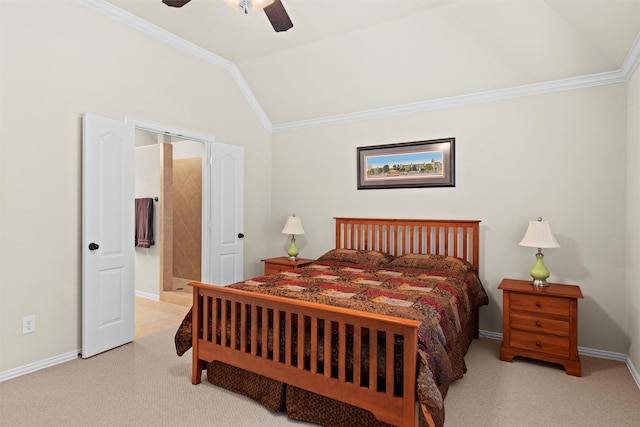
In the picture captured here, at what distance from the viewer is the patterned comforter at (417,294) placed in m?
1.99

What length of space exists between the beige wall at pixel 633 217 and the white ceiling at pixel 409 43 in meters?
0.39

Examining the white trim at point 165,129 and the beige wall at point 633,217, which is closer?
the beige wall at point 633,217

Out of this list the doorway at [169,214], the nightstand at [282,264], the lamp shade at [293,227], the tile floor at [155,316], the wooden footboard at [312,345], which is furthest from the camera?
the doorway at [169,214]

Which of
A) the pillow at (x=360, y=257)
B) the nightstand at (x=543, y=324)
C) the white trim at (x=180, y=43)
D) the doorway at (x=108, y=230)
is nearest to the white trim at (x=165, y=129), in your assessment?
the doorway at (x=108, y=230)

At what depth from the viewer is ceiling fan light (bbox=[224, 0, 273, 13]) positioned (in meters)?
2.23

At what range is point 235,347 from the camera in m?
2.45

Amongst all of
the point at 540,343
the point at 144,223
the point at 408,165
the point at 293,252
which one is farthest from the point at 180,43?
the point at 540,343

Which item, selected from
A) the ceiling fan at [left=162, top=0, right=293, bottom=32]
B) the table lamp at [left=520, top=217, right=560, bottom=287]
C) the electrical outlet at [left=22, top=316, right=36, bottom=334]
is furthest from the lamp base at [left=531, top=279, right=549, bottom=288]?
the electrical outlet at [left=22, top=316, right=36, bottom=334]

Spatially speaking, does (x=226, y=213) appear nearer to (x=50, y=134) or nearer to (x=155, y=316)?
(x=155, y=316)

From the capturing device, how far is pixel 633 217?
291cm

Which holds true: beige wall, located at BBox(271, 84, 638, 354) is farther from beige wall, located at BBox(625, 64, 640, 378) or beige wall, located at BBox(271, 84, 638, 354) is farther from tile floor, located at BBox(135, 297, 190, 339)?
tile floor, located at BBox(135, 297, 190, 339)

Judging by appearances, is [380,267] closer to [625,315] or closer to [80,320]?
[625,315]

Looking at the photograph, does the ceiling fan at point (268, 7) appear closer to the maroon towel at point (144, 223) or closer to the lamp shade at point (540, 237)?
the lamp shade at point (540, 237)

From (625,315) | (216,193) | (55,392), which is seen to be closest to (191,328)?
(55,392)
